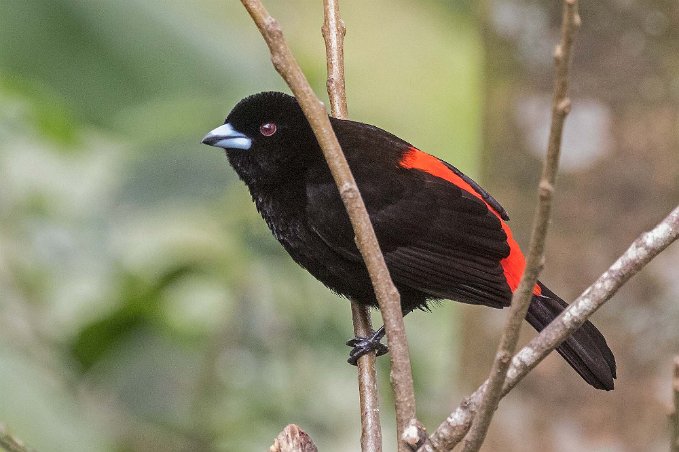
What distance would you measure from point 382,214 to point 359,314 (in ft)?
1.04

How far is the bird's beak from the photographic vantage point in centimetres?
338

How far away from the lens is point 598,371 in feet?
9.37

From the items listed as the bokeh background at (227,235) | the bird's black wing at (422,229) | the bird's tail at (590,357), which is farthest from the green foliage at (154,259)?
the bird's tail at (590,357)

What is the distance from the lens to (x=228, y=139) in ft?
11.1

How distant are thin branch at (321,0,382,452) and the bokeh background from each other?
93 cm

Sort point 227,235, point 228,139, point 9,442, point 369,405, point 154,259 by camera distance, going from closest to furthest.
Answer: point 9,442, point 369,405, point 228,139, point 227,235, point 154,259

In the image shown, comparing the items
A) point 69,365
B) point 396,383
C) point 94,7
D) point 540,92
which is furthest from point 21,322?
point 396,383

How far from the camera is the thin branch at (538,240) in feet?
5.20

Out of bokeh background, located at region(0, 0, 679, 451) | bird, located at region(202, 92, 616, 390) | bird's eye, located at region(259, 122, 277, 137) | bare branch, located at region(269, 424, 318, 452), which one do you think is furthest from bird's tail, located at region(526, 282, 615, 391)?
bird's eye, located at region(259, 122, 277, 137)

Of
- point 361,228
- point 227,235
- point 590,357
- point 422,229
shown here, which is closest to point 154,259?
point 227,235

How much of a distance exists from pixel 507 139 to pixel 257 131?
1031 mm

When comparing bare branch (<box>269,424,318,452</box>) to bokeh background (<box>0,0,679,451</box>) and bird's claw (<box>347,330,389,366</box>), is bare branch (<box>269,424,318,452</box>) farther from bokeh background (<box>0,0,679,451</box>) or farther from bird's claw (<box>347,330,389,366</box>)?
bokeh background (<box>0,0,679,451</box>)

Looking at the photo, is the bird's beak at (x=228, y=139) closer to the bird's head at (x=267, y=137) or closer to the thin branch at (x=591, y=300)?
the bird's head at (x=267, y=137)

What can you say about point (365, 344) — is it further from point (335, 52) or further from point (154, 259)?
point (154, 259)
